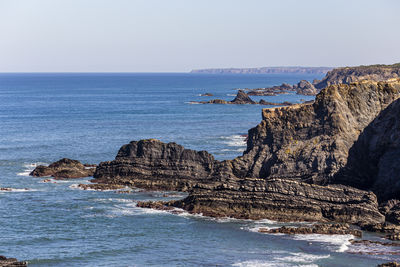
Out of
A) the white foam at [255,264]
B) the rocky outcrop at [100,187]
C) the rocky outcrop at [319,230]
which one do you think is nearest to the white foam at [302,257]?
the white foam at [255,264]

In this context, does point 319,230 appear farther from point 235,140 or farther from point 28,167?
point 235,140

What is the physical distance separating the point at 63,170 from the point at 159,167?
11736 mm

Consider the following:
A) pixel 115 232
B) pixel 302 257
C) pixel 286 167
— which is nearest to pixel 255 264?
pixel 302 257

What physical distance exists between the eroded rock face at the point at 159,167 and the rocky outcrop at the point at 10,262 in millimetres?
23781

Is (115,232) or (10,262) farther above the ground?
(10,262)

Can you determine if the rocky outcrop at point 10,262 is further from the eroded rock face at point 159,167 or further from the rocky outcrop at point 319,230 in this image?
the eroded rock face at point 159,167

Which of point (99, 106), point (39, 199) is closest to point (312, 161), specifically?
point (39, 199)

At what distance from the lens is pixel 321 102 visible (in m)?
55.5

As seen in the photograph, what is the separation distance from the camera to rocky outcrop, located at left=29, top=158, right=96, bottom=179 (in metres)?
64.5

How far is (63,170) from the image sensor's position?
6488 centimetres

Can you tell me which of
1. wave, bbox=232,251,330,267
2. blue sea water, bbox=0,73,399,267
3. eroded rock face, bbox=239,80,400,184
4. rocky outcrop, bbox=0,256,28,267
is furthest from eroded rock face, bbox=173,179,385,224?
rocky outcrop, bbox=0,256,28,267

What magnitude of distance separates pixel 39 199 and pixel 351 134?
93.9ft

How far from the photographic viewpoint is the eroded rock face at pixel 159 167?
193 feet

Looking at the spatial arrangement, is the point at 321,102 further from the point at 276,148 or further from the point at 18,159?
the point at 18,159
